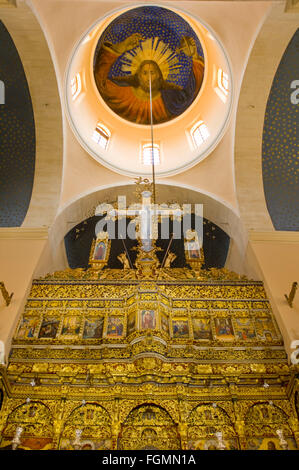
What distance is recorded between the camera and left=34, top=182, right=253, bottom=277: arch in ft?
36.9

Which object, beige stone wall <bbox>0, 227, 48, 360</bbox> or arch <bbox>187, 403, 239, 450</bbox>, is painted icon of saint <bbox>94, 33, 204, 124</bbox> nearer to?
beige stone wall <bbox>0, 227, 48, 360</bbox>

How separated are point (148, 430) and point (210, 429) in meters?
1.12

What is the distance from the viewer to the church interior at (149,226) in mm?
7129

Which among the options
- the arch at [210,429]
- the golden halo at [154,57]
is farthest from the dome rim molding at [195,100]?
the arch at [210,429]

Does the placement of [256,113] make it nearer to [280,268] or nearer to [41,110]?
[280,268]

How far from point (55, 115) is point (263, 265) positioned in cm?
769

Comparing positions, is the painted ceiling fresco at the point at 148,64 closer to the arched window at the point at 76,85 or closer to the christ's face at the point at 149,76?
the christ's face at the point at 149,76

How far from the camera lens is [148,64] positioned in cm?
1438

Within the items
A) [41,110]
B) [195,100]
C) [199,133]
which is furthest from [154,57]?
[41,110]

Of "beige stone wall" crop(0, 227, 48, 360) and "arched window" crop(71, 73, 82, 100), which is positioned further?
"arched window" crop(71, 73, 82, 100)

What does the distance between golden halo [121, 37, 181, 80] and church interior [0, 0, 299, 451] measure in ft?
0.25

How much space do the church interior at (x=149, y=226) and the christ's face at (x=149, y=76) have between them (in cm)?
8

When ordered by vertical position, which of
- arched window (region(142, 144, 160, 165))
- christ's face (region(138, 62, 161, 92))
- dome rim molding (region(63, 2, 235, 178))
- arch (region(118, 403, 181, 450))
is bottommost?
arch (region(118, 403, 181, 450))

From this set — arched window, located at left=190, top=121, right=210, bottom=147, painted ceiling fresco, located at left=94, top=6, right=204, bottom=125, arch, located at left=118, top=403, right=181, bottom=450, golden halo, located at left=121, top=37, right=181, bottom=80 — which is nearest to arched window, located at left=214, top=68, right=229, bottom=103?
painted ceiling fresco, located at left=94, top=6, right=204, bottom=125
